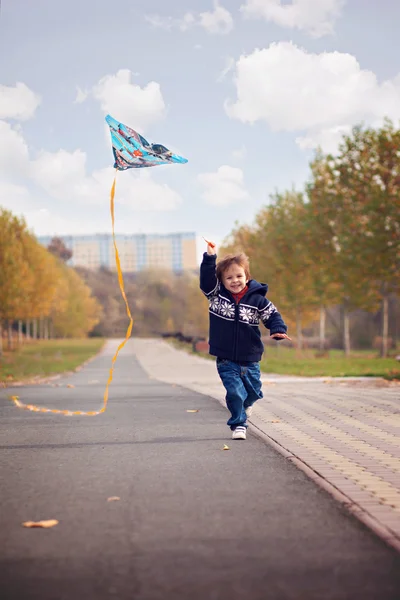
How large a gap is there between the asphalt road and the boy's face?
1.46 meters

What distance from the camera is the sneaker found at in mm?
7846

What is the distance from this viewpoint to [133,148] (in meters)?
9.31

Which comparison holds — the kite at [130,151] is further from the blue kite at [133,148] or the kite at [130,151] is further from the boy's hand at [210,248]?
the boy's hand at [210,248]

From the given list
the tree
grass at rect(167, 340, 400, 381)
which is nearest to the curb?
grass at rect(167, 340, 400, 381)

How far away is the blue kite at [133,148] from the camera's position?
923cm

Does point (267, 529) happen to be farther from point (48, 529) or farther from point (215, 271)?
point (215, 271)

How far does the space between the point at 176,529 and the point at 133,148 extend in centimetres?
581

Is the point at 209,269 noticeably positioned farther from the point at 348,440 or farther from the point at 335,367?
the point at 335,367

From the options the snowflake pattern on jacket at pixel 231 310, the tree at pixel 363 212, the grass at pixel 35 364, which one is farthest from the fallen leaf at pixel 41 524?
the tree at pixel 363 212

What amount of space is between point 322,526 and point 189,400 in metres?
8.36

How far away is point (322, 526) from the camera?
14.4 feet

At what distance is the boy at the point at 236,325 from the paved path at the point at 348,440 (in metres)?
0.58

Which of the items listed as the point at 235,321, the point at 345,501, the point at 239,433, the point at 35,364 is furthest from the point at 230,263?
the point at 35,364

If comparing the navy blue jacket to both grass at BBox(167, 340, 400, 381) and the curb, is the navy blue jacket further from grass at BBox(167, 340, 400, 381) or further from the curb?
grass at BBox(167, 340, 400, 381)
